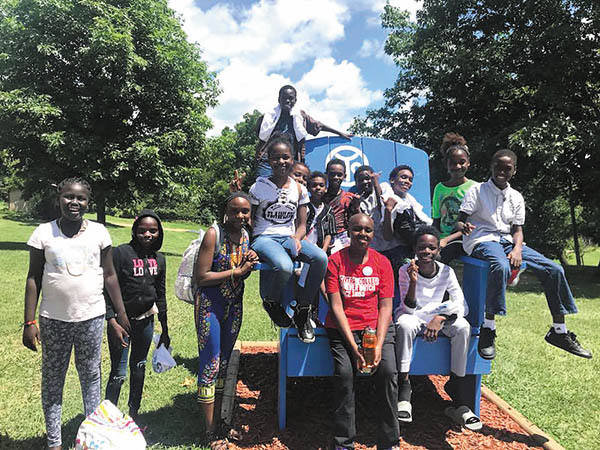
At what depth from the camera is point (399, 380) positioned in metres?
3.43

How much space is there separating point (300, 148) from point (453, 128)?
11850mm

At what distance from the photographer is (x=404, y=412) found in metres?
3.31

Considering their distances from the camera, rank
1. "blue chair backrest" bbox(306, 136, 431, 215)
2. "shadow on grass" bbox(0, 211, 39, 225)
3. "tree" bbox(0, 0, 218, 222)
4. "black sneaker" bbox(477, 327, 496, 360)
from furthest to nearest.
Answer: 1. "shadow on grass" bbox(0, 211, 39, 225)
2. "tree" bbox(0, 0, 218, 222)
3. "blue chair backrest" bbox(306, 136, 431, 215)
4. "black sneaker" bbox(477, 327, 496, 360)

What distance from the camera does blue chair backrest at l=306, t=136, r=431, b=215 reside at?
5.45m

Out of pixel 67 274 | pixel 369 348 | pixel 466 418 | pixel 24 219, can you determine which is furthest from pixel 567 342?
pixel 24 219

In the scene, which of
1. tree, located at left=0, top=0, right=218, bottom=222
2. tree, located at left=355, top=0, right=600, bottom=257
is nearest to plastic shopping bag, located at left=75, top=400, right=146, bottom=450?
tree, located at left=355, top=0, right=600, bottom=257

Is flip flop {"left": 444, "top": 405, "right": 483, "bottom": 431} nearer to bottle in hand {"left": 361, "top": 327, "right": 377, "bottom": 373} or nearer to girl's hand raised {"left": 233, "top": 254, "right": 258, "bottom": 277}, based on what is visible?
bottle in hand {"left": 361, "top": 327, "right": 377, "bottom": 373}

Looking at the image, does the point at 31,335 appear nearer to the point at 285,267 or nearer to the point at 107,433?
the point at 107,433

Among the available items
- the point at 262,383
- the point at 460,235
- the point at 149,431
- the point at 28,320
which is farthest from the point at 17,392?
the point at 460,235

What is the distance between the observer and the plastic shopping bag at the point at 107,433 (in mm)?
2486

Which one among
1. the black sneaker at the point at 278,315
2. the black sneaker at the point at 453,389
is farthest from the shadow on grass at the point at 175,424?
the black sneaker at the point at 453,389

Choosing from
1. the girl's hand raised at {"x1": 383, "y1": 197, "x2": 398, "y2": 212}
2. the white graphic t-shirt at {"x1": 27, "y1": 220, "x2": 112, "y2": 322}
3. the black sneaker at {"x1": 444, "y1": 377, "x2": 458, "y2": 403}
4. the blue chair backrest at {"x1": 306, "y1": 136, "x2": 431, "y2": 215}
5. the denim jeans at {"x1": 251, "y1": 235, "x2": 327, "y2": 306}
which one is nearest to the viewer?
the white graphic t-shirt at {"x1": 27, "y1": 220, "x2": 112, "y2": 322}

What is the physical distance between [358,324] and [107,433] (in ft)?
5.98

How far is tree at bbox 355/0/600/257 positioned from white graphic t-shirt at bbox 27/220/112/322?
1109cm
